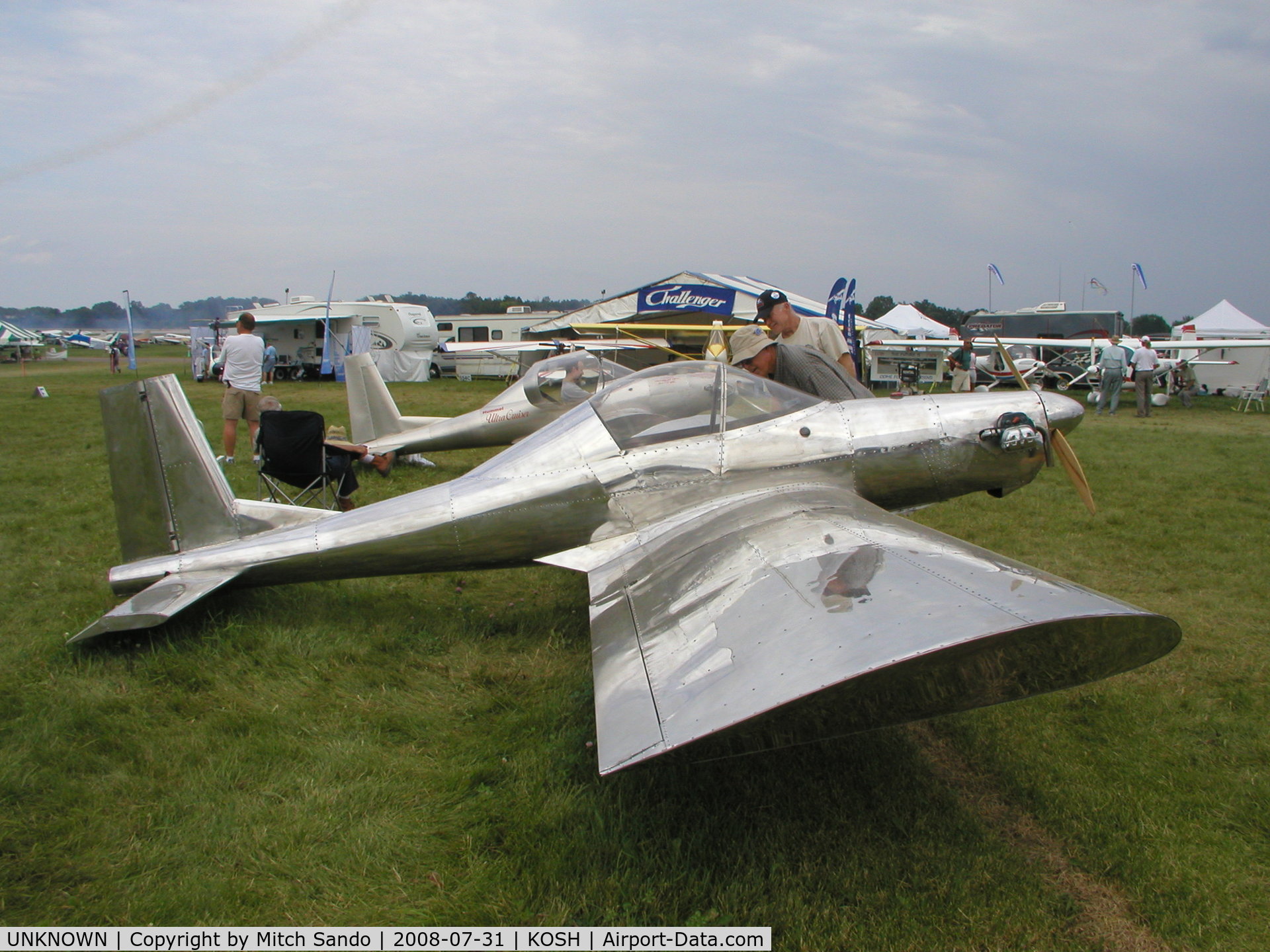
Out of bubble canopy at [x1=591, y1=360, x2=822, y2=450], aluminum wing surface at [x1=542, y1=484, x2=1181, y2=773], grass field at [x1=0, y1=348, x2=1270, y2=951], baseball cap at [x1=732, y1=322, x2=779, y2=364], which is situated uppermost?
baseball cap at [x1=732, y1=322, x2=779, y2=364]

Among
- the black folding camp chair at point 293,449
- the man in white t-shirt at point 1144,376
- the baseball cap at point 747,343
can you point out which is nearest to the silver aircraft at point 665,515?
the baseball cap at point 747,343

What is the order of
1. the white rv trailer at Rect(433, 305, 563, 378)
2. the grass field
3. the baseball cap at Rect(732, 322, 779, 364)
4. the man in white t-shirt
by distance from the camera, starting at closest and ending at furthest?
the grass field, the baseball cap at Rect(732, 322, 779, 364), the man in white t-shirt, the white rv trailer at Rect(433, 305, 563, 378)

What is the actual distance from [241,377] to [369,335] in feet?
64.5

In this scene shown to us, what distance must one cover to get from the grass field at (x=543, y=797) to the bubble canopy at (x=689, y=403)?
134 cm

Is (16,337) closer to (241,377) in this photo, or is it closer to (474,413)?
(241,377)

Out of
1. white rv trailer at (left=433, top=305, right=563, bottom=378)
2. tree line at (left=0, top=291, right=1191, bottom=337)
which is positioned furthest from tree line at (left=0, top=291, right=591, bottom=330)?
white rv trailer at (left=433, top=305, right=563, bottom=378)

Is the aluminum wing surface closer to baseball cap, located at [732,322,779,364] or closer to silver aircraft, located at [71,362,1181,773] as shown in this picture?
silver aircraft, located at [71,362,1181,773]

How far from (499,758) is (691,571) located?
1151 millimetres

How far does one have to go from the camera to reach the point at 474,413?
10.5m

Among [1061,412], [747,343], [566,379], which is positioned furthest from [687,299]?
[1061,412]

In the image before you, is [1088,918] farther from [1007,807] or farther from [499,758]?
[499,758]

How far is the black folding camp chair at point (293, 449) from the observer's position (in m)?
6.76

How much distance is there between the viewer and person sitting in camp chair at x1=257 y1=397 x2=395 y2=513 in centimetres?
677

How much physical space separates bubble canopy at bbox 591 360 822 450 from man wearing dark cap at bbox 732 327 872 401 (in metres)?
0.68
